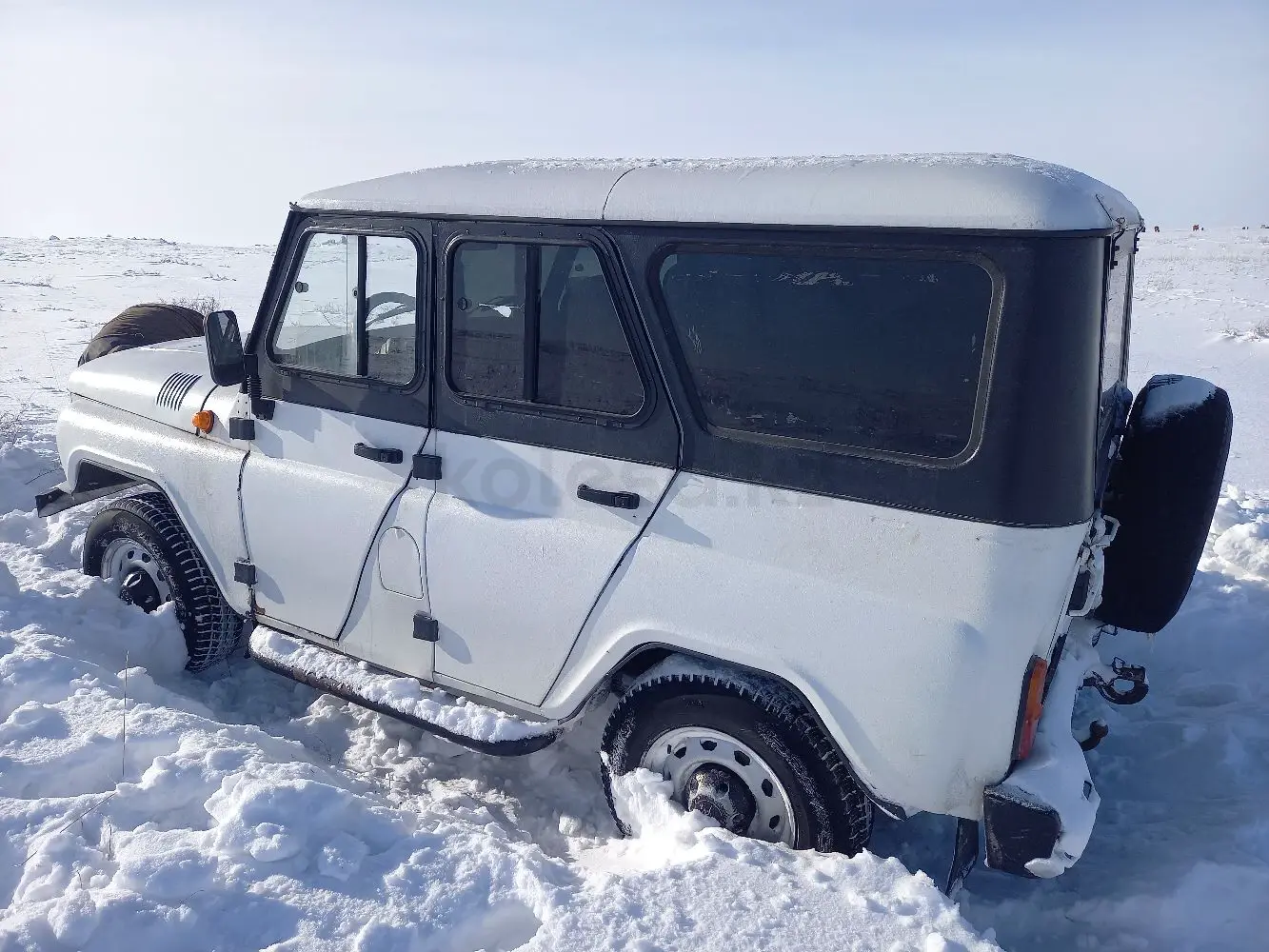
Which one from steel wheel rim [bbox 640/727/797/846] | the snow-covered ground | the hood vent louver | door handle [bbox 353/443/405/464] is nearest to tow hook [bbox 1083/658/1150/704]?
the snow-covered ground

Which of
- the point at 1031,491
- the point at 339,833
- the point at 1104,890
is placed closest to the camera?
the point at 1031,491

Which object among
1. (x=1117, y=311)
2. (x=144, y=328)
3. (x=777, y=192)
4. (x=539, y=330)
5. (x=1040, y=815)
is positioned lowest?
(x=1040, y=815)

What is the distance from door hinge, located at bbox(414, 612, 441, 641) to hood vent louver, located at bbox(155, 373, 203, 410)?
62.5 inches

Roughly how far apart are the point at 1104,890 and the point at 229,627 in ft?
11.7

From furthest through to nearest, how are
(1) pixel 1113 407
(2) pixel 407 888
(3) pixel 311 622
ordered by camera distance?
(3) pixel 311 622, (1) pixel 1113 407, (2) pixel 407 888

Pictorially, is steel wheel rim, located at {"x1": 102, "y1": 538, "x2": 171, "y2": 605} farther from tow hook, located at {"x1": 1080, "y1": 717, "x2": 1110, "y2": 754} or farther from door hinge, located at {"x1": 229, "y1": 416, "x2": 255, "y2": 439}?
tow hook, located at {"x1": 1080, "y1": 717, "x2": 1110, "y2": 754}

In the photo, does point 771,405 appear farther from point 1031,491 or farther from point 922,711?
point 922,711

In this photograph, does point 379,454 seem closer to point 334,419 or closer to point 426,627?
point 334,419

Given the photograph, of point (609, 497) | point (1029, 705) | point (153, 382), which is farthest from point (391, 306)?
point (1029, 705)

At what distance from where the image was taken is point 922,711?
2.46m

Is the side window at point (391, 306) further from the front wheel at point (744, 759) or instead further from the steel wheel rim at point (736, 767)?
the steel wheel rim at point (736, 767)

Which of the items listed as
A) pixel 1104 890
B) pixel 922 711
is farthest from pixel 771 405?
pixel 1104 890

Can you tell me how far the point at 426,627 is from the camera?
3373 millimetres

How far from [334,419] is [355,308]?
422 millimetres
